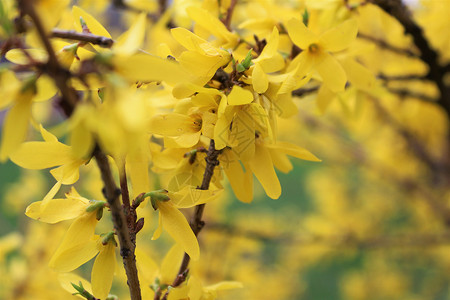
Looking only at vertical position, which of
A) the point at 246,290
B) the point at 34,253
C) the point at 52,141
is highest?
the point at 52,141

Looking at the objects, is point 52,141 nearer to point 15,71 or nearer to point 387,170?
point 15,71

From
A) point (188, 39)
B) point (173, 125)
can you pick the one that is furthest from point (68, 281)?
point (188, 39)

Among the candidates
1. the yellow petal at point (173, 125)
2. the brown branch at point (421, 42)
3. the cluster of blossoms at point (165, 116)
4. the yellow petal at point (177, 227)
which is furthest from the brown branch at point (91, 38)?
the brown branch at point (421, 42)

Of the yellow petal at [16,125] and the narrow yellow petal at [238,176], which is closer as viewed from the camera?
the yellow petal at [16,125]

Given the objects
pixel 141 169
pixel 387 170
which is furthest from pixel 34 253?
pixel 387 170

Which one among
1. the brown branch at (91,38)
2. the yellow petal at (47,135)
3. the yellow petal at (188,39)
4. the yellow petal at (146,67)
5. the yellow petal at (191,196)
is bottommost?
the yellow petal at (191,196)

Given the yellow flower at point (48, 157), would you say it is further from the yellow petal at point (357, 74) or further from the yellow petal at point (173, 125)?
the yellow petal at point (357, 74)

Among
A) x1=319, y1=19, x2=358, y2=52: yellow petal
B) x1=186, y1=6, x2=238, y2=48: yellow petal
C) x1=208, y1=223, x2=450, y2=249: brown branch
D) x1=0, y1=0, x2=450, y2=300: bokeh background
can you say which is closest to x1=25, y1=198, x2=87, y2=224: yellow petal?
x1=186, y1=6, x2=238, y2=48: yellow petal

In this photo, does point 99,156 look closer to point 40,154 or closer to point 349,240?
point 40,154
